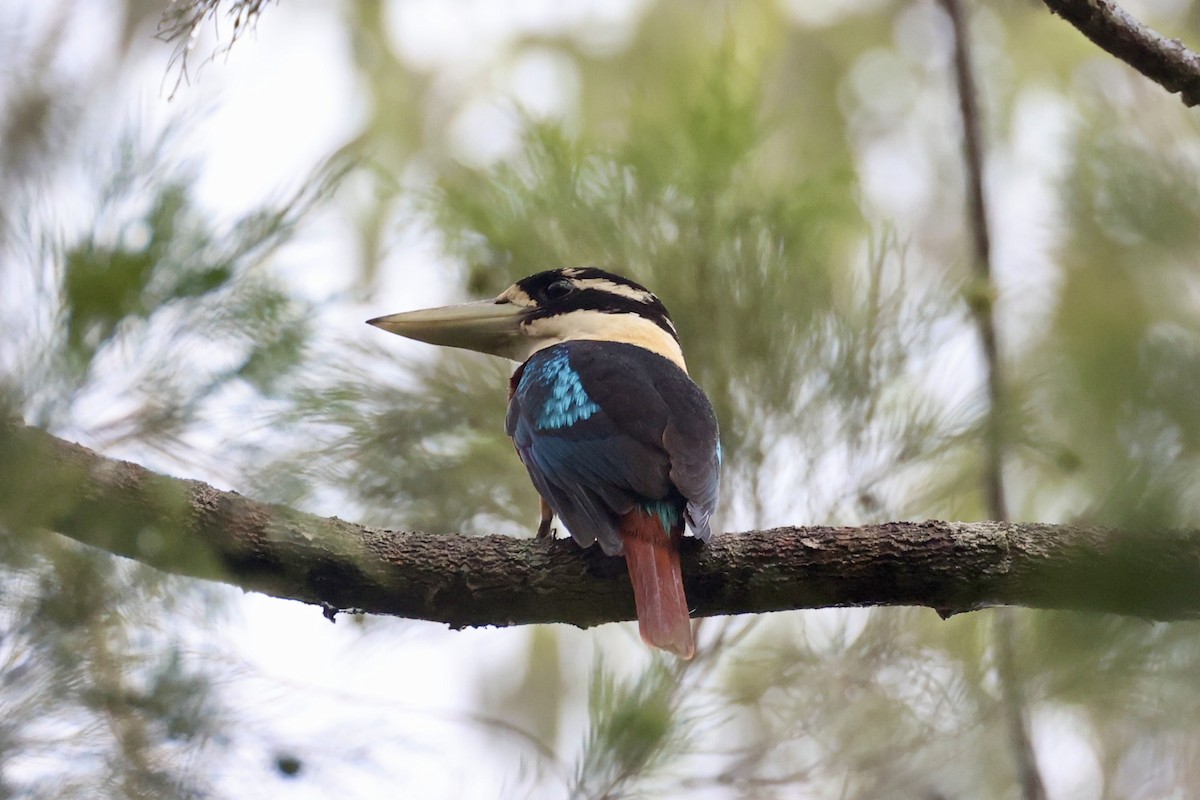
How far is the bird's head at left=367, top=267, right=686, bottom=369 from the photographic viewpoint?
3.46m

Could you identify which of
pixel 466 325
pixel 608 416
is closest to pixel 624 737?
pixel 608 416

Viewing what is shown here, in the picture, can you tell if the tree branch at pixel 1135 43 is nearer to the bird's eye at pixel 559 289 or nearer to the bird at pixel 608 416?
the bird at pixel 608 416

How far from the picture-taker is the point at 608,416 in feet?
9.85

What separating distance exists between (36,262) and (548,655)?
18.0 feet

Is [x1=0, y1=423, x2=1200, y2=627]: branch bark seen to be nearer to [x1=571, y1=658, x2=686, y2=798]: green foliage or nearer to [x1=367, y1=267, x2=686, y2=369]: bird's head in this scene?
[x1=571, y1=658, x2=686, y2=798]: green foliage

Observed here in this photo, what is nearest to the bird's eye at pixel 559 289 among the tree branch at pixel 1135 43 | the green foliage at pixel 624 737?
the green foliage at pixel 624 737

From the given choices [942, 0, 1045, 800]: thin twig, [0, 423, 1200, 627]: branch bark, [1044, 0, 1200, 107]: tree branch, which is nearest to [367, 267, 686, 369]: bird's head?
[942, 0, 1045, 800]: thin twig

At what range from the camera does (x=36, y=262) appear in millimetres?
1792

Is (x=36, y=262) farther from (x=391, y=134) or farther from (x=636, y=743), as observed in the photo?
(x=391, y=134)

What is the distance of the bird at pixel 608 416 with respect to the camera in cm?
264

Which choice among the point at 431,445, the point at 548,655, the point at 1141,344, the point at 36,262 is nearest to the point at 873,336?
the point at 431,445

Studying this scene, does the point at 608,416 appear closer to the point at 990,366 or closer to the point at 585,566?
the point at 585,566

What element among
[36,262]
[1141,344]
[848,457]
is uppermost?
[848,457]

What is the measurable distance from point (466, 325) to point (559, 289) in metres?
0.26
